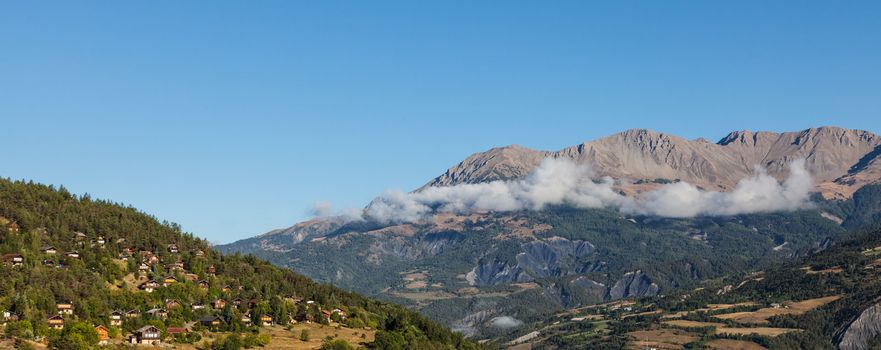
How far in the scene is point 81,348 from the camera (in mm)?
195250

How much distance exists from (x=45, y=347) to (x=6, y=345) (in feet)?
25.8

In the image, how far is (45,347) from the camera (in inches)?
7766

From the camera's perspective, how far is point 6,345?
630 feet

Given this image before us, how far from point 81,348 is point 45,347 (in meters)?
8.49

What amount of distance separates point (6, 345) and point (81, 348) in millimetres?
14391
